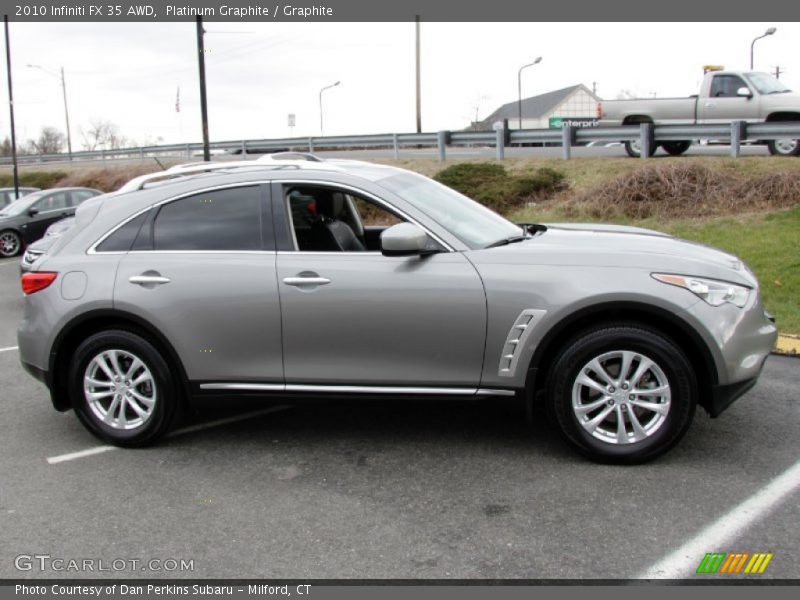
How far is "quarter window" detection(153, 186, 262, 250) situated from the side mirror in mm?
839

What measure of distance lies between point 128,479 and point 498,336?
7.35 feet

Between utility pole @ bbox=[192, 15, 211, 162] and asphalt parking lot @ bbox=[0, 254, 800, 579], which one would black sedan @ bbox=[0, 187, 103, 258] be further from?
asphalt parking lot @ bbox=[0, 254, 800, 579]

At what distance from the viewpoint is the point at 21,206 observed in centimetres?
1778

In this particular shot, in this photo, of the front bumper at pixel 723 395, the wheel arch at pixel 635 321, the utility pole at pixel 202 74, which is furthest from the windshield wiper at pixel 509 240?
the utility pole at pixel 202 74

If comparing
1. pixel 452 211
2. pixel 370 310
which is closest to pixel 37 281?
pixel 370 310

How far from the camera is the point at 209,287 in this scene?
15.9 feet

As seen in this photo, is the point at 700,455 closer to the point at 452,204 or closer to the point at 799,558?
the point at 799,558

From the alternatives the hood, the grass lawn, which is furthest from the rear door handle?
the grass lawn

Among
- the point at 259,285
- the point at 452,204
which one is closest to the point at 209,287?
the point at 259,285

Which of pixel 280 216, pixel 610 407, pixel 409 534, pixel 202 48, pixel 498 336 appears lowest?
pixel 409 534

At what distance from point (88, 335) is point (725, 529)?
380 centimetres

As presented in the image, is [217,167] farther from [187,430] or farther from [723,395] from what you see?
[723,395]

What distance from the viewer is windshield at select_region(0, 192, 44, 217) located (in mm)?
17641

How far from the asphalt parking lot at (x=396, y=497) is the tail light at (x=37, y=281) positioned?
102 cm
